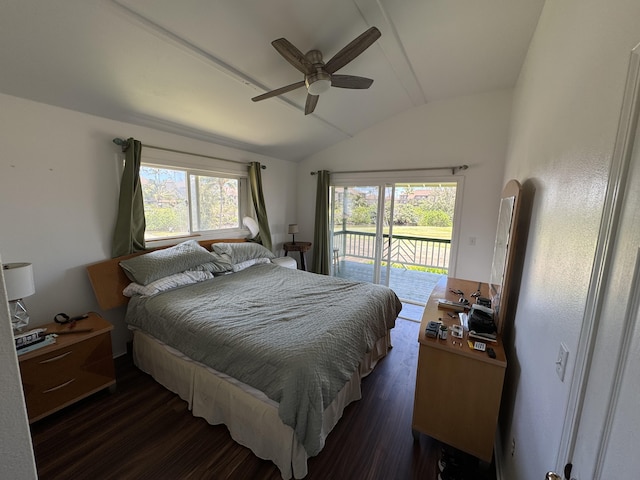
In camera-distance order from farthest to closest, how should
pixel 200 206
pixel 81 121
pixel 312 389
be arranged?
pixel 200 206
pixel 81 121
pixel 312 389

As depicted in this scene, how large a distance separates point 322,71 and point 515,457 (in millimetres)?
2581

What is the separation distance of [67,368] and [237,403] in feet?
4.24

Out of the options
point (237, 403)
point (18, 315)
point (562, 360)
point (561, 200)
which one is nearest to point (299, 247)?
point (237, 403)

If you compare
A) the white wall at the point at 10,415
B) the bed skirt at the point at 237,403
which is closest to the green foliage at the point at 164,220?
the bed skirt at the point at 237,403

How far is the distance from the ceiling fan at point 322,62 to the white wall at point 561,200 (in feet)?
3.27

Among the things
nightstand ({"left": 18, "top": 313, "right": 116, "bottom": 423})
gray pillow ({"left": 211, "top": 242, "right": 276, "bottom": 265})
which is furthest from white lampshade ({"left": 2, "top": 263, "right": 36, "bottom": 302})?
gray pillow ({"left": 211, "top": 242, "right": 276, "bottom": 265})

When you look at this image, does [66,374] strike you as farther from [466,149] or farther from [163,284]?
[466,149]

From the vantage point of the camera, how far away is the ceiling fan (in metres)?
1.63

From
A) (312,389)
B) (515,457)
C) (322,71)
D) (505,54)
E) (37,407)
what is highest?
(505,54)

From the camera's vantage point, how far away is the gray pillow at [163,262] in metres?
2.45

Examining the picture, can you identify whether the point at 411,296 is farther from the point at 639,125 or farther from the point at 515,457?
the point at 639,125

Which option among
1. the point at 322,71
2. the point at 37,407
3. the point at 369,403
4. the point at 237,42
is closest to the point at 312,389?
the point at 369,403

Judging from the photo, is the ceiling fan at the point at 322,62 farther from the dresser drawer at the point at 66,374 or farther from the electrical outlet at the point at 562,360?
the dresser drawer at the point at 66,374

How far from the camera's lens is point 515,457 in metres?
1.33
